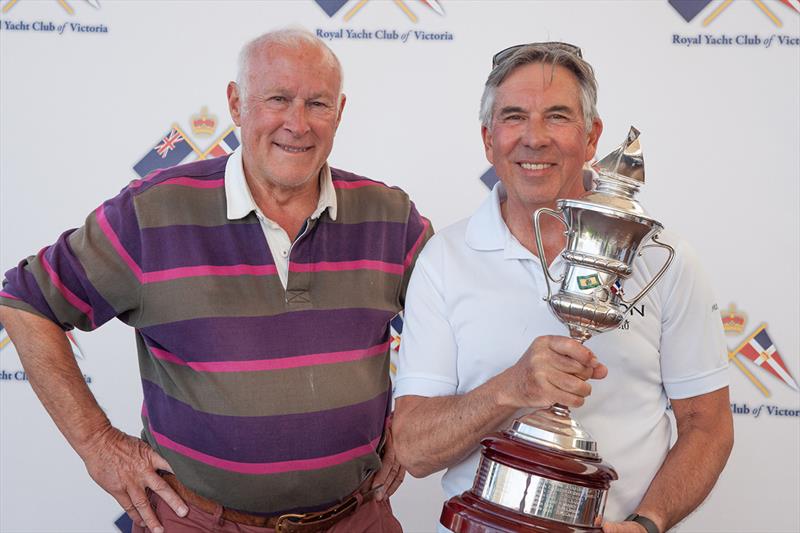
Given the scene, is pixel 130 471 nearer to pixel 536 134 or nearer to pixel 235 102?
pixel 235 102

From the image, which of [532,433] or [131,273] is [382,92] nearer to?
[131,273]

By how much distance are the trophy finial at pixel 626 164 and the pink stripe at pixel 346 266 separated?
0.86 m

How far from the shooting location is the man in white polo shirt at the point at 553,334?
64.9 inches

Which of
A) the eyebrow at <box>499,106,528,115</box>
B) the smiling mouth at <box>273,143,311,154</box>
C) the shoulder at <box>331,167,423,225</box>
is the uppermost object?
the eyebrow at <box>499,106,528,115</box>

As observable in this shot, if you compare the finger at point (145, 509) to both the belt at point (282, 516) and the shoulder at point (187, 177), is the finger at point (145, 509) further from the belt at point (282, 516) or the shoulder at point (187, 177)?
the shoulder at point (187, 177)

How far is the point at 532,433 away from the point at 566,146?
1.75 feet

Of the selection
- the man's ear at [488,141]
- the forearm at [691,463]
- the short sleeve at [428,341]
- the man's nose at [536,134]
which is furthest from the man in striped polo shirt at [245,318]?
the forearm at [691,463]

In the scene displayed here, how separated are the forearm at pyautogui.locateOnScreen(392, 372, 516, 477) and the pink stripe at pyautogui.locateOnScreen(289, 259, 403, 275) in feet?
1.61

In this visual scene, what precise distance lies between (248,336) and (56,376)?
50cm

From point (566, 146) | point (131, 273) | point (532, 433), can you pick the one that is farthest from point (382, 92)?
point (532, 433)

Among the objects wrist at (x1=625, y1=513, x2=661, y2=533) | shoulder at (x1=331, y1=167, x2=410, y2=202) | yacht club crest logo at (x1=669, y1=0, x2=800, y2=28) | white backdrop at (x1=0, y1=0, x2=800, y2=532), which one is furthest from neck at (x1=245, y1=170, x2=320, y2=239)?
yacht club crest logo at (x1=669, y1=0, x2=800, y2=28)

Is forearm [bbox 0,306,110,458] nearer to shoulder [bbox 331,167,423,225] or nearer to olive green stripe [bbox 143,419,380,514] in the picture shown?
olive green stripe [bbox 143,419,380,514]

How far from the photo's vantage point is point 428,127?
3.06 meters

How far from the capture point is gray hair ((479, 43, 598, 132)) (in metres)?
1.69
